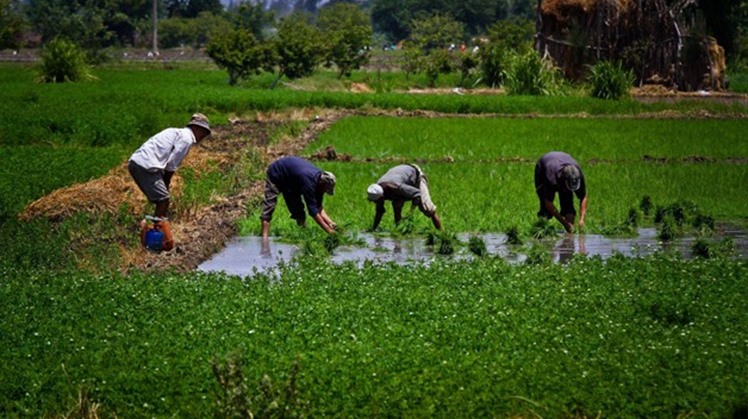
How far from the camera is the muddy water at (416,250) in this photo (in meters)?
14.5

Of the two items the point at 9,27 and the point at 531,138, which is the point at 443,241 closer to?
the point at 531,138

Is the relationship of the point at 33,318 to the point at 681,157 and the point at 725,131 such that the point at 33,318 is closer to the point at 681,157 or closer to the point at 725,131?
the point at 681,157

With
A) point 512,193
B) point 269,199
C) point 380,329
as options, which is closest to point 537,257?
point 269,199

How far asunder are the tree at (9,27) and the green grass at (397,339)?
57.9 m

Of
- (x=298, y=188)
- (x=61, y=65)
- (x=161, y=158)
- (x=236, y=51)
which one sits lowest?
(x=61, y=65)

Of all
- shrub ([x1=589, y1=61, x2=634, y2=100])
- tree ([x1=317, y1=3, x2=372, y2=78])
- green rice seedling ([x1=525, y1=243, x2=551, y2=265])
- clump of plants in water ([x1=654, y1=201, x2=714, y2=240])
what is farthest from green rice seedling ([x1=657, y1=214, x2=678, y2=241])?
tree ([x1=317, y1=3, x2=372, y2=78])

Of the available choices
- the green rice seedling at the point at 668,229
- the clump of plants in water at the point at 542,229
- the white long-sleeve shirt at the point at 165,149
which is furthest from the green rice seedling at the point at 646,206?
the white long-sleeve shirt at the point at 165,149

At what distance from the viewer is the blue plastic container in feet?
47.5

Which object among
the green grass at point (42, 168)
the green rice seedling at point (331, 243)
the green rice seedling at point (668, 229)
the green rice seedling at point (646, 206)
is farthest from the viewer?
the green grass at point (42, 168)

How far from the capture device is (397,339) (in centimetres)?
1019

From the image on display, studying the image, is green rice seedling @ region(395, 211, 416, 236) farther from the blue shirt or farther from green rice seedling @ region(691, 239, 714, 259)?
green rice seedling @ region(691, 239, 714, 259)

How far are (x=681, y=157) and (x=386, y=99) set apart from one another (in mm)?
12417

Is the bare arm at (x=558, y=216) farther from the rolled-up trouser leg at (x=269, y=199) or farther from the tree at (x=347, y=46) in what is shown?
the tree at (x=347, y=46)

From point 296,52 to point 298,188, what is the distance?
30.4m
